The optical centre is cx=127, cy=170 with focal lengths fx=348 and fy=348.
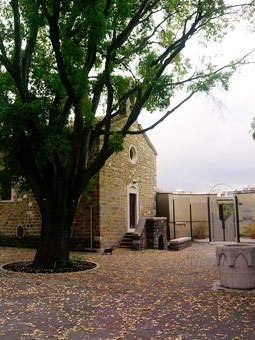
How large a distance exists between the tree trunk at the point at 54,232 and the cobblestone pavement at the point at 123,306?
1240 mm

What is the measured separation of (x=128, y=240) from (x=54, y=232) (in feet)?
21.3

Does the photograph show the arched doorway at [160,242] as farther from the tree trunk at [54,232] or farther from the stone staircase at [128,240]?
the tree trunk at [54,232]

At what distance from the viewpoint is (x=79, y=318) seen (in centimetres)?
544

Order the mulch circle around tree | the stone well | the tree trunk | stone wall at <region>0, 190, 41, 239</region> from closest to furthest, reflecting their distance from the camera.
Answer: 1. the stone well
2. the mulch circle around tree
3. the tree trunk
4. stone wall at <region>0, 190, 41, 239</region>

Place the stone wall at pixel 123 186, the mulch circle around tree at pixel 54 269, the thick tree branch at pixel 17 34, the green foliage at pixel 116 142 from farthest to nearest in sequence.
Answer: the stone wall at pixel 123 186 → the mulch circle around tree at pixel 54 269 → the green foliage at pixel 116 142 → the thick tree branch at pixel 17 34

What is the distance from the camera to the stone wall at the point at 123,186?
15548 mm

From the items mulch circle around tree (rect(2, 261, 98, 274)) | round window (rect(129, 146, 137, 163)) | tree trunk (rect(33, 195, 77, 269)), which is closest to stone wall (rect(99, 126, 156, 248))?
round window (rect(129, 146, 137, 163))

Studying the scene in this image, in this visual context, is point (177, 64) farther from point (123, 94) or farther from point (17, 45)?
point (17, 45)

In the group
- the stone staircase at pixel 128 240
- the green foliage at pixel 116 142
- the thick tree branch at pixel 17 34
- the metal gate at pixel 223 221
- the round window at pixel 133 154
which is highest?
the thick tree branch at pixel 17 34

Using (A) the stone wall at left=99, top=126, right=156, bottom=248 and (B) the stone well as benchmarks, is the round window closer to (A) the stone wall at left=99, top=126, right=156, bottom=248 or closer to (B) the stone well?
(A) the stone wall at left=99, top=126, right=156, bottom=248

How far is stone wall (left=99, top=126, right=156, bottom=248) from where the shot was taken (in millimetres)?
15548

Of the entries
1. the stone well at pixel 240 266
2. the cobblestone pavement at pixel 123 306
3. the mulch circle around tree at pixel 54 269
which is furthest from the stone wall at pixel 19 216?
the stone well at pixel 240 266

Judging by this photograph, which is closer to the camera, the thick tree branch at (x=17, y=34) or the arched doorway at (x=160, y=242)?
the thick tree branch at (x=17, y=34)

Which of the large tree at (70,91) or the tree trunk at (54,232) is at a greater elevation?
the large tree at (70,91)
